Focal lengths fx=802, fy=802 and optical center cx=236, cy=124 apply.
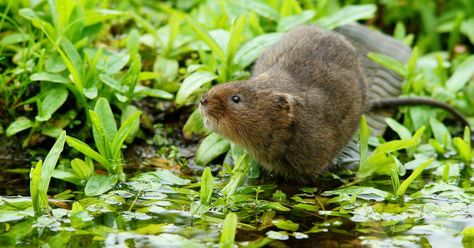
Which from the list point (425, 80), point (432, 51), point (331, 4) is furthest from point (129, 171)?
point (432, 51)

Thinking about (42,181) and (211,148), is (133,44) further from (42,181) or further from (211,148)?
(42,181)

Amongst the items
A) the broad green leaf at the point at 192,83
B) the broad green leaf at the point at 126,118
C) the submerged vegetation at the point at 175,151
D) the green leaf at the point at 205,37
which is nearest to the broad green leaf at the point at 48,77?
the submerged vegetation at the point at 175,151

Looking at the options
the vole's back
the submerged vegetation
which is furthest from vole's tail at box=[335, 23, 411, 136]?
the vole's back

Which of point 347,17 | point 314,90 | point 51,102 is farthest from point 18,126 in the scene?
point 347,17

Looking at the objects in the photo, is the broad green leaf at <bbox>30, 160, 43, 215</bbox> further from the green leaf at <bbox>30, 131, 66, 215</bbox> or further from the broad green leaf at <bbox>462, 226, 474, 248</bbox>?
the broad green leaf at <bbox>462, 226, 474, 248</bbox>

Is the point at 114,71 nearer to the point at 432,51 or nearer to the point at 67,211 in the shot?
the point at 67,211

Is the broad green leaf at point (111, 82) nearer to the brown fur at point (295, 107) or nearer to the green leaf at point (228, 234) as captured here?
the brown fur at point (295, 107)
